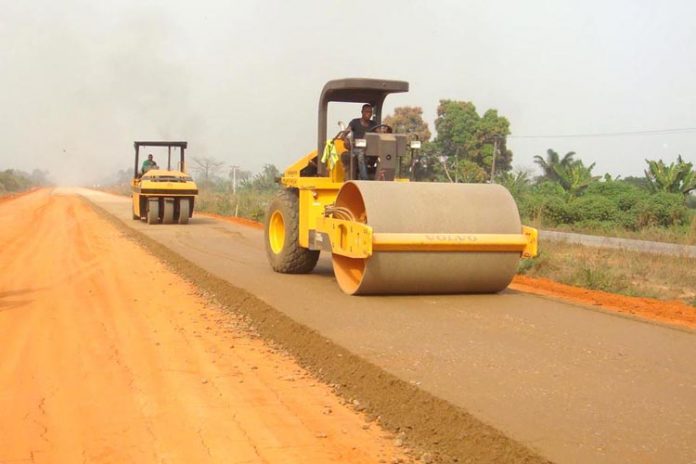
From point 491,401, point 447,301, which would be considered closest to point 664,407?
point 491,401

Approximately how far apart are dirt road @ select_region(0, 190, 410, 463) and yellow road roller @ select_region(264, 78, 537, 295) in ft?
4.87

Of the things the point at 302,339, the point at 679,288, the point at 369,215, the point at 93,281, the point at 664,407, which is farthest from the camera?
the point at 679,288

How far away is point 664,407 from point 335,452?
1919mm

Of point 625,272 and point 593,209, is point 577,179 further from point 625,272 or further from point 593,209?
point 625,272

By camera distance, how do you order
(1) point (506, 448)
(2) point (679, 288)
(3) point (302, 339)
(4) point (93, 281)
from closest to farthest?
(1) point (506, 448) < (3) point (302, 339) < (4) point (93, 281) < (2) point (679, 288)

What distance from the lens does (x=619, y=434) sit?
3828mm

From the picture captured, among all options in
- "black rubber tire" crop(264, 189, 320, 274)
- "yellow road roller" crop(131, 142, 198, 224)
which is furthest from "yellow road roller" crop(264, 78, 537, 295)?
"yellow road roller" crop(131, 142, 198, 224)

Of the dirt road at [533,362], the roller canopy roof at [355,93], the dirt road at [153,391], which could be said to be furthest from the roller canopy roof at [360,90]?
the dirt road at [153,391]

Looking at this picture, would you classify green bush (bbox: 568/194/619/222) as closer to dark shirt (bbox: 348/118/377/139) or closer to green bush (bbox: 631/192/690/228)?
green bush (bbox: 631/192/690/228)

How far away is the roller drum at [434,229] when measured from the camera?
25.0ft

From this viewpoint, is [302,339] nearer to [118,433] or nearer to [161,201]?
[118,433]

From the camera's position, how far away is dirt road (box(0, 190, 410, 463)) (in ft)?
13.0

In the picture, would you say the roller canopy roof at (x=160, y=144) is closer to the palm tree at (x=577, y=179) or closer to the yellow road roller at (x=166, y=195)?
the yellow road roller at (x=166, y=195)

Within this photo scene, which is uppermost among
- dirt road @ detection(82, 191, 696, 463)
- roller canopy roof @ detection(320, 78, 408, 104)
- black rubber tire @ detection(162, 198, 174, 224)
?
roller canopy roof @ detection(320, 78, 408, 104)
